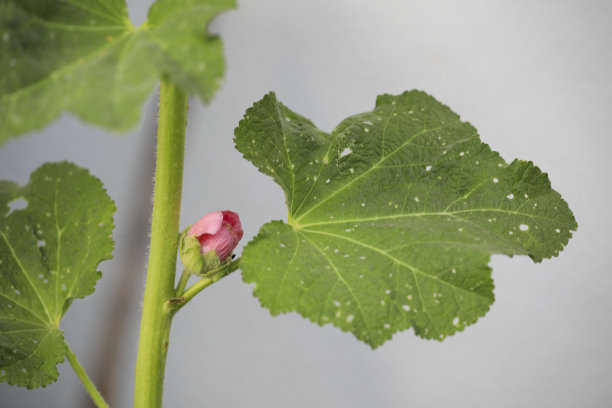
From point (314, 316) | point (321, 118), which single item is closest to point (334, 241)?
point (314, 316)

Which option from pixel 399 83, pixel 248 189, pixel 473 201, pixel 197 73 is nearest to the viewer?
pixel 197 73

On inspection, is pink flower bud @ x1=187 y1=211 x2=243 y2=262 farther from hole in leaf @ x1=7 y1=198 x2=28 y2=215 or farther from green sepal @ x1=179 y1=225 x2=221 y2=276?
hole in leaf @ x1=7 y1=198 x2=28 y2=215

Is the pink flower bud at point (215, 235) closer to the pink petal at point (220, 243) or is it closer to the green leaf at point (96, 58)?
the pink petal at point (220, 243)

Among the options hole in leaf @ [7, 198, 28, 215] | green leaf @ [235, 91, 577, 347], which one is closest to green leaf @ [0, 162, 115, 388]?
hole in leaf @ [7, 198, 28, 215]

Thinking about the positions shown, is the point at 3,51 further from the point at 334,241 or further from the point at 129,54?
the point at 334,241

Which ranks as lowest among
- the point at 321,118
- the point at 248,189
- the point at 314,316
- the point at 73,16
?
the point at 314,316

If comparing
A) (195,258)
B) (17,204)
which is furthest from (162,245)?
(17,204)

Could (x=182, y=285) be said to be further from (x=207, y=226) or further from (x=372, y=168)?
(x=372, y=168)
